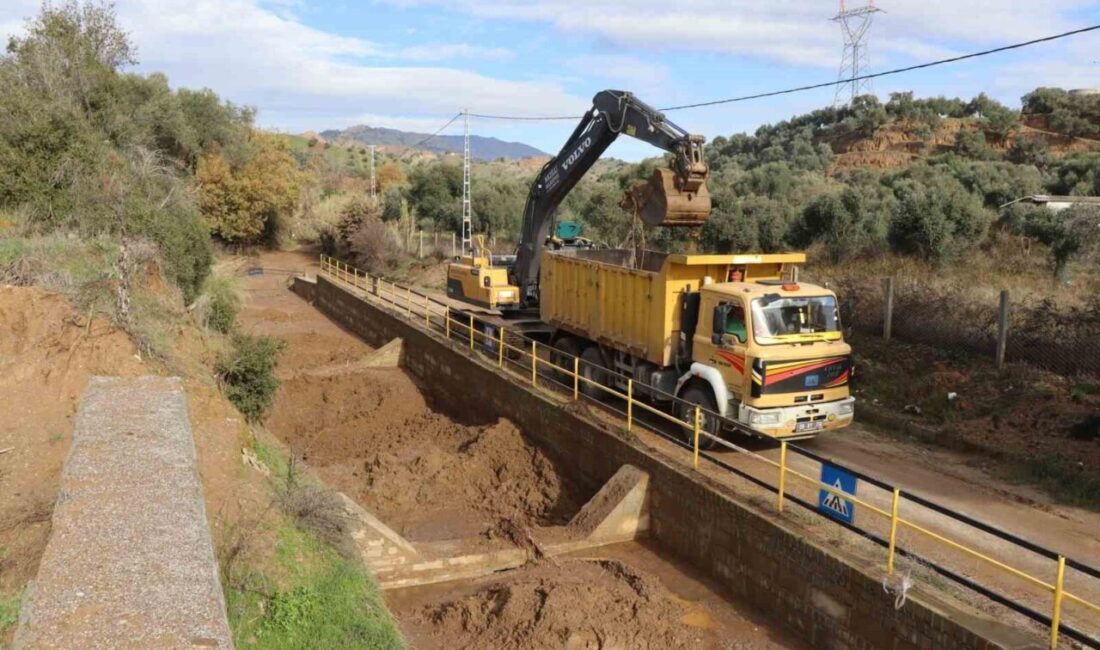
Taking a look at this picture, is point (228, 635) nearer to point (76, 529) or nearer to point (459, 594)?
point (76, 529)

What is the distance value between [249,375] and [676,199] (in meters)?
7.58

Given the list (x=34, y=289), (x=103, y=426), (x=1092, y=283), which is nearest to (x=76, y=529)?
(x=103, y=426)

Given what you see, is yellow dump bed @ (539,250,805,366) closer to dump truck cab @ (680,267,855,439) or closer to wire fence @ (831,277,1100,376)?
dump truck cab @ (680,267,855,439)

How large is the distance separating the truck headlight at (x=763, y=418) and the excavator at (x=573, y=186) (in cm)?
349

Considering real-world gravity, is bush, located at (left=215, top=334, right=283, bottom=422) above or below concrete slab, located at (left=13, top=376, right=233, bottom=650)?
below

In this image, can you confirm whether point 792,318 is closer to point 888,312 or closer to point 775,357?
point 775,357

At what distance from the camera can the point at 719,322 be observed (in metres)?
10.9

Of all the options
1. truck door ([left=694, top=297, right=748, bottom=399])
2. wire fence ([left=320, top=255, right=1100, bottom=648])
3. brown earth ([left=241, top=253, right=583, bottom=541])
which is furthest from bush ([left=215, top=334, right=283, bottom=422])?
truck door ([left=694, top=297, right=748, bottom=399])

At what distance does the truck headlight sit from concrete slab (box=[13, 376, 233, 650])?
6643 mm

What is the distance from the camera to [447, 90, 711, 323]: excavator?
12.3 metres

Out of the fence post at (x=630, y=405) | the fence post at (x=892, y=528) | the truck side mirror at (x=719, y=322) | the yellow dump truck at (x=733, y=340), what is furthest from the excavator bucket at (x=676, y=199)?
the fence post at (x=892, y=528)

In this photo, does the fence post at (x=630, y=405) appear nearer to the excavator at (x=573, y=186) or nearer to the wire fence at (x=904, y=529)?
the wire fence at (x=904, y=529)

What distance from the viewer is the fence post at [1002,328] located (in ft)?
44.0

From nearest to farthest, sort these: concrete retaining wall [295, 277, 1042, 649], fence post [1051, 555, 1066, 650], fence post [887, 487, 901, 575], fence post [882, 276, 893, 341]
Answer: fence post [1051, 555, 1066, 650]
concrete retaining wall [295, 277, 1042, 649]
fence post [887, 487, 901, 575]
fence post [882, 276, 893, 341]
